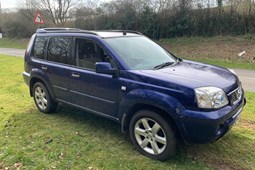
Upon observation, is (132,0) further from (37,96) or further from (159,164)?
(159,164)

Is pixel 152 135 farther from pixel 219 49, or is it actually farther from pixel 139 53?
pixel 219 49

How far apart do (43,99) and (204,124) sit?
368cm

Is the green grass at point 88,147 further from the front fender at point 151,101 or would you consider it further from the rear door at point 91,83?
the front fender at point 151,101

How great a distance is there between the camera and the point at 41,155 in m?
3.99

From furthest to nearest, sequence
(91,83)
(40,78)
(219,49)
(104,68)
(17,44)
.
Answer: (17,44) < (219,49) < (40,78) < (91,83) < (104,68)

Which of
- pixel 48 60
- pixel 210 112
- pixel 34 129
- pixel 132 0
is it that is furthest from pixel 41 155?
pixel 132 0

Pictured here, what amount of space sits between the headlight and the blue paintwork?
60 mm

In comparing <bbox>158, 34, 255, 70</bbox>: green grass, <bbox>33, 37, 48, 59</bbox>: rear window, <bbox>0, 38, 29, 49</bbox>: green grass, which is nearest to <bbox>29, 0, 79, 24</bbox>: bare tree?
<bbox>0, 38, 29, 49</bbox>: green grass

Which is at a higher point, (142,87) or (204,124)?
(142,87)

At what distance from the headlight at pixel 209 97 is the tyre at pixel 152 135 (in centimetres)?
56

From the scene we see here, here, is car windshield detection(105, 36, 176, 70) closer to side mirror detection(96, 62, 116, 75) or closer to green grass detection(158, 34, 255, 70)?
side mirror detection(96, 62, 116, 75)

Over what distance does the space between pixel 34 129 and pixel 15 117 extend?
2.95 ft

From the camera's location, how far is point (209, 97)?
3.29m

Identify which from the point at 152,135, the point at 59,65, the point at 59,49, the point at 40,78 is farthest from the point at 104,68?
the point at 40,78
